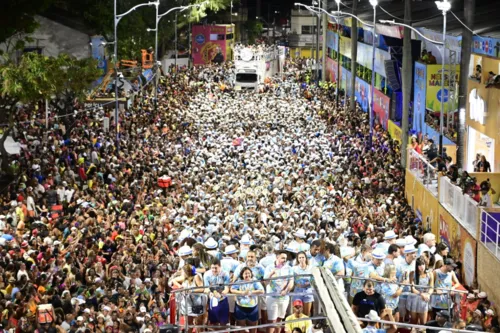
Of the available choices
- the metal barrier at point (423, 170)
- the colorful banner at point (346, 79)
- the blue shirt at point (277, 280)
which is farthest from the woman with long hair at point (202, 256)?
the colorful banner at point (346, 79)

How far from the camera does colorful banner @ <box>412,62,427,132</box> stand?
1548 inches

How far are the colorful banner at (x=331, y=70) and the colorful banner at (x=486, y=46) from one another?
43.7 m

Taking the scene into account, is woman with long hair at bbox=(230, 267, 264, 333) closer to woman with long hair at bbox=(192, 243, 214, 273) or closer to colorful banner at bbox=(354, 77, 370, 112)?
woman with long hair at bbox=(192, 243, 214, 273)

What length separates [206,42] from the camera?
102062 millimetres

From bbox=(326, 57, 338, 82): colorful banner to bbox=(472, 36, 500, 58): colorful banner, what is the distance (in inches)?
1722

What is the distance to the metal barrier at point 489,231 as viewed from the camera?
1991cm

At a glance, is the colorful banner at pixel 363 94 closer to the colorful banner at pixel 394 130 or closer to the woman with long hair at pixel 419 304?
the colorful banner at pixel 394 130

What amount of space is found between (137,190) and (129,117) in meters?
18.4

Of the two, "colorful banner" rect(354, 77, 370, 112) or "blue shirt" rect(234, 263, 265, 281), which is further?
"colorful banner" rect(354, 77, 370, 112)

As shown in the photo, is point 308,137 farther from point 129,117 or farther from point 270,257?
point 270,257

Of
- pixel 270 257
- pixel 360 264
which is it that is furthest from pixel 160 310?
pixel 360 264

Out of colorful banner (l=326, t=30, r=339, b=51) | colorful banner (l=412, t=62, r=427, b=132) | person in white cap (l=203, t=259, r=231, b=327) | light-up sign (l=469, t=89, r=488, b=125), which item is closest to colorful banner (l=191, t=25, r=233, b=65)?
colorful banner (l=326, t=30, r=339, b=51)

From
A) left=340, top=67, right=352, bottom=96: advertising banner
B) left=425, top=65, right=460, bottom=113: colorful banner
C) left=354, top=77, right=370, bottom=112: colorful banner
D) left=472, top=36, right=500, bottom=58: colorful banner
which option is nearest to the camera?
left=472, top=36, right=500, bottom=58: colorful banner

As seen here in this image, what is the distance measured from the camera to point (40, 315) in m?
17.4
